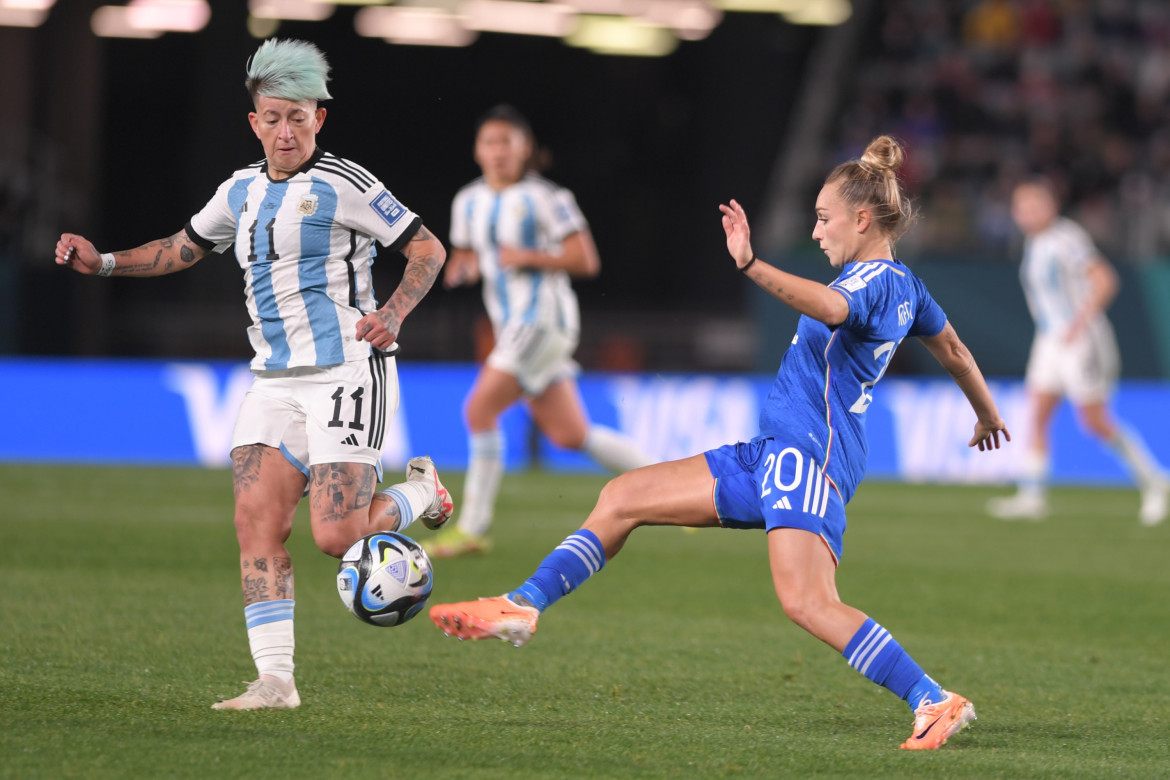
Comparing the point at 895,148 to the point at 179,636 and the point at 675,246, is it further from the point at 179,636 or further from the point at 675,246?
the point at 675,246

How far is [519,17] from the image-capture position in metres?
22.7

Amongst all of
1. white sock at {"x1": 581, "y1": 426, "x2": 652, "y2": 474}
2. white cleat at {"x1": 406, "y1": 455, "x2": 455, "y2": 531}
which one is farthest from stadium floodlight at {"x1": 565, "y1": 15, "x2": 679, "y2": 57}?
white cleat at {"x1": 406, "y1": 455, "x2": 455, "y2": 531}

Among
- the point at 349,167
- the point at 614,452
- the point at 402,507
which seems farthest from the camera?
the point at 614,452

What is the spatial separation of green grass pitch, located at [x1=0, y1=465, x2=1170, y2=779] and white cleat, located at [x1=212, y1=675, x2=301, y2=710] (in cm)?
7

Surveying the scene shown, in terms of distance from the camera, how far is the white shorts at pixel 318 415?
469cm

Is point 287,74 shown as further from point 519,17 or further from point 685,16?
point 685,16

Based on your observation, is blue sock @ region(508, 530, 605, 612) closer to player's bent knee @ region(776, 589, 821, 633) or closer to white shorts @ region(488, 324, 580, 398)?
player's bent knee @ region(776, 589, 821, 633)

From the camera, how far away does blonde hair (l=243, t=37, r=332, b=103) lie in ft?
15.0

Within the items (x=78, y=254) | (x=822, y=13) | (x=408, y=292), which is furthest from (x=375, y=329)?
(x=822, y=13)

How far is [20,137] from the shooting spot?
797 inches

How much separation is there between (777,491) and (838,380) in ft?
1.26

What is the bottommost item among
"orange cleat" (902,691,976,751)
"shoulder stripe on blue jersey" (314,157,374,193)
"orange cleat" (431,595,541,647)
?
"orange cleat" (902,691,976,751)

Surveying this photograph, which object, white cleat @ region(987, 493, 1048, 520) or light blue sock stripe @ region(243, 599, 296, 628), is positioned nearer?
light blue sock stripe @ region(243, 599, 296, 628)

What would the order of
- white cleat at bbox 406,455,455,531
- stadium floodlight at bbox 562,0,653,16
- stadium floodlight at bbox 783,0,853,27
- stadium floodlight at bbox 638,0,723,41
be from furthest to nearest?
stadium floodlight at bbox 783,0,853,27
stadium floodlight at bbox 638,0,723,41
stadium floodlight at bbox 562,0,653,16
white cleat at bbox 406,455,455,531
